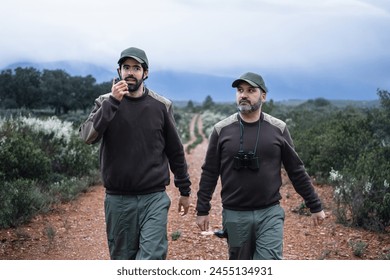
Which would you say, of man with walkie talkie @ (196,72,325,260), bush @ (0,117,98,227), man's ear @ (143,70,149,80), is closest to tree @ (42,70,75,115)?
bush @ (0,117,98,227)

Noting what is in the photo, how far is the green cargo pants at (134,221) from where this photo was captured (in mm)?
4293

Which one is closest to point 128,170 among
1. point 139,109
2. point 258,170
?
point 139,109

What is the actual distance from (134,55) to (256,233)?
5.96 ft

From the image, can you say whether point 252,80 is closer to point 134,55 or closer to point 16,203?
point 134,55

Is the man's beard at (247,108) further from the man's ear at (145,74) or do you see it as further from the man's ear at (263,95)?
the man's ear at (145,74)

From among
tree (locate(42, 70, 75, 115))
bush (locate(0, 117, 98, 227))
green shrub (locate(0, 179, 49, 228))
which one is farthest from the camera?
tree (locate(42, 70, 75, 115))

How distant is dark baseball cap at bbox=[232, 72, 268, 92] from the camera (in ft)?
14.2

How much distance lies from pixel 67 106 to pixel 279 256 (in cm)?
3075

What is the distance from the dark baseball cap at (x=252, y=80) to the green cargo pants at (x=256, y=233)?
104 centimetres

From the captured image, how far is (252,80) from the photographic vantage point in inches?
A: 171

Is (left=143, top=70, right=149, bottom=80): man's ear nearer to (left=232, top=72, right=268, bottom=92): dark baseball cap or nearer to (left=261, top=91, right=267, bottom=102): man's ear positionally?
(left=232, top=72, right=268, bottom=92): dark baseball cap

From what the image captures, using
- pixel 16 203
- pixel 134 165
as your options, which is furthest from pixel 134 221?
pixel 16 203

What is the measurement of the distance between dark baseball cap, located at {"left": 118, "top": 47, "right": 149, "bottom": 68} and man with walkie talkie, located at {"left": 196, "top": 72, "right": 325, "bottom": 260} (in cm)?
81

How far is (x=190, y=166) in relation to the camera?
16406 mm
